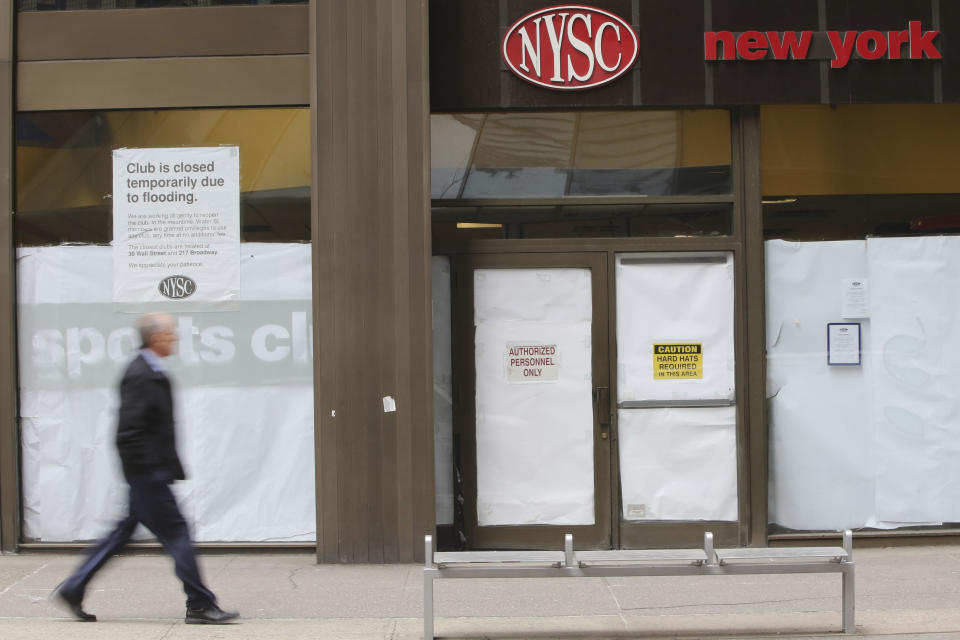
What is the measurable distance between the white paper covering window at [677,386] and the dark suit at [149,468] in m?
3.81

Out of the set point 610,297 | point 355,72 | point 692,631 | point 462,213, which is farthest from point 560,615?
point 355,72

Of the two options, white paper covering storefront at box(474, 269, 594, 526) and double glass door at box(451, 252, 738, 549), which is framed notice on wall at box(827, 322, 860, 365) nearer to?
double glass door at box(451, 252, 738, 549)

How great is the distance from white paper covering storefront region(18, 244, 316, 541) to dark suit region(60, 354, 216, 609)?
226cm

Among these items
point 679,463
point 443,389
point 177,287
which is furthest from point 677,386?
point 177,287

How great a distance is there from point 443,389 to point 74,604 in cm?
337

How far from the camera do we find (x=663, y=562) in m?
6.05

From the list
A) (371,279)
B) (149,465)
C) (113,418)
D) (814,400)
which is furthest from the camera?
(814,400)

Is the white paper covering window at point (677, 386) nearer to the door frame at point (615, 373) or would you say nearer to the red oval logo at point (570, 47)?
the door frame at point (615, 373)

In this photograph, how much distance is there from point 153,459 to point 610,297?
13.1ft

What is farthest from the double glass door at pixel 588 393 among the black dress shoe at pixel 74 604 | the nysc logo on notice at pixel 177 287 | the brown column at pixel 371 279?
the black dress shoe at pixel 74 604

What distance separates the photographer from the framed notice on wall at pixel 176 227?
27.7ft

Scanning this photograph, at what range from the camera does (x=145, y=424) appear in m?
6.11

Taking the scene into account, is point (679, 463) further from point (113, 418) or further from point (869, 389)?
point (113, 418)

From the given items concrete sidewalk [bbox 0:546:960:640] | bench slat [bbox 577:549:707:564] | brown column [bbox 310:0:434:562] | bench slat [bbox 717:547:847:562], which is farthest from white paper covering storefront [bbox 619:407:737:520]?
bench slat [bbox 717:547:847:562]
